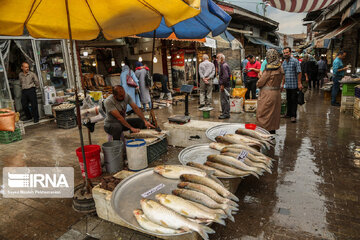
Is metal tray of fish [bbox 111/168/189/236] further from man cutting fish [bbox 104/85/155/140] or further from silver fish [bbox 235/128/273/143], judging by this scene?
man cutting fish [bbox 104/85/155/140]

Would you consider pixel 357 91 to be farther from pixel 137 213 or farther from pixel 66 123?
pixel 66 123

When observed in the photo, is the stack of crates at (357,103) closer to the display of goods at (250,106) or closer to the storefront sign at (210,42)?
the display of goods at (250,106)

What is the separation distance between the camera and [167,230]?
75.0 inches

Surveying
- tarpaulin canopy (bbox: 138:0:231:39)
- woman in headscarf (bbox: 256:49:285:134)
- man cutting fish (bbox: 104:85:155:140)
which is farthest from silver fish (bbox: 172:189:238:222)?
woman in headscarf (bbox: 256:49:285:134)

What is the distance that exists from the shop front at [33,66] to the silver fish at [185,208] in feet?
29.6

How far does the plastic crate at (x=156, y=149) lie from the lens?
4920mm

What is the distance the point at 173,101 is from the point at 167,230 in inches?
437

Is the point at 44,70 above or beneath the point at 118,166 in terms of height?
above

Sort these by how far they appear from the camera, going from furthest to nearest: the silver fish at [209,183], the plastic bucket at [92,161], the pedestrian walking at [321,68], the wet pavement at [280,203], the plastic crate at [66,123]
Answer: the pedestrian walking at [321,68] < the plastic crate at [66,123] < the plastic bucket at [92,161] < the wet pavement at [280,203] < the silver fish at [209,183]

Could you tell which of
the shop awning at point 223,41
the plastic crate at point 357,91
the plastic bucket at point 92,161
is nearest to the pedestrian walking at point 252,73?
the shop awning at point 223,41

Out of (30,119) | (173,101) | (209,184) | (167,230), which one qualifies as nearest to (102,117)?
(209,184)

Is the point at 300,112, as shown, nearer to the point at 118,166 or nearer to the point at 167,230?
the point at 118,166

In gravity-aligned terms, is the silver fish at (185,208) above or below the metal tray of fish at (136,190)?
above

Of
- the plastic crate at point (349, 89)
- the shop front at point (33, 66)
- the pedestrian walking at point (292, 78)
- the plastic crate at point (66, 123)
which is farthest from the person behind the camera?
the shop front at point (33, 66)
